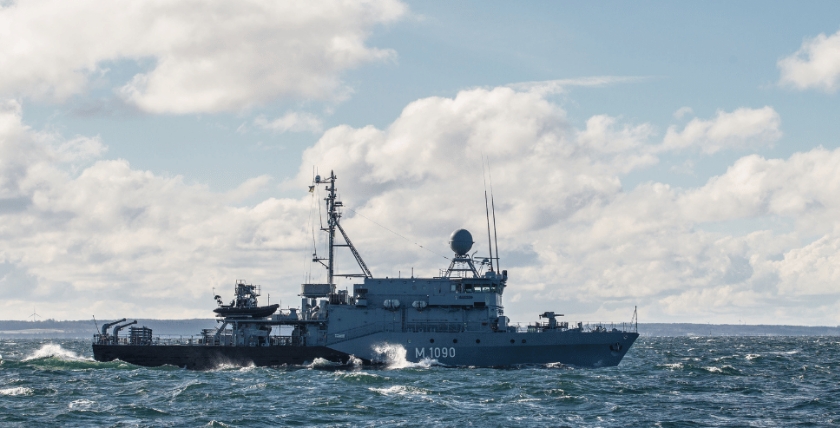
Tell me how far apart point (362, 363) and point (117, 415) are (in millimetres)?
18311

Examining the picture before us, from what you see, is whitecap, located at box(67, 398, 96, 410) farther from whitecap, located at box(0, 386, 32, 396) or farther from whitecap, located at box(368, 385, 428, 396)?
whitecap, located at box(368, 385, 428, 396)

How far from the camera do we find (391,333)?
149ft

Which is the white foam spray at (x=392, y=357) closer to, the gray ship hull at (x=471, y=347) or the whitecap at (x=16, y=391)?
the gray ship hull at (x=471, y=347)

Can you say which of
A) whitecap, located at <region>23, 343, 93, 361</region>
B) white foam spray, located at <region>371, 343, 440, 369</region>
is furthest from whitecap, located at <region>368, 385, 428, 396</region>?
whitecap, located at <region>23, 343, 93, 361</region>

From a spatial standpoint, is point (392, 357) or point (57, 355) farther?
point (57, 355)

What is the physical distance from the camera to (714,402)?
32375 mm

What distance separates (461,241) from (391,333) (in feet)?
23.5

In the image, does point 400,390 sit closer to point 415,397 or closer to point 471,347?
point 415,397

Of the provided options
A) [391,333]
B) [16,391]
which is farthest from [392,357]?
[16,391]

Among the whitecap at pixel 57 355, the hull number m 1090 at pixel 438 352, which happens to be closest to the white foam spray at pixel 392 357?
the hull number m 1090 at pixel 438 352

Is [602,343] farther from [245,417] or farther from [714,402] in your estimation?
[245,417]

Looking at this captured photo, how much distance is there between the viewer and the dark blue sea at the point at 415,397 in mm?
27922

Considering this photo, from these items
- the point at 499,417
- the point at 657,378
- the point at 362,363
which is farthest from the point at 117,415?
the point at 657,378

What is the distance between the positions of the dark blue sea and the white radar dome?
304 inches
